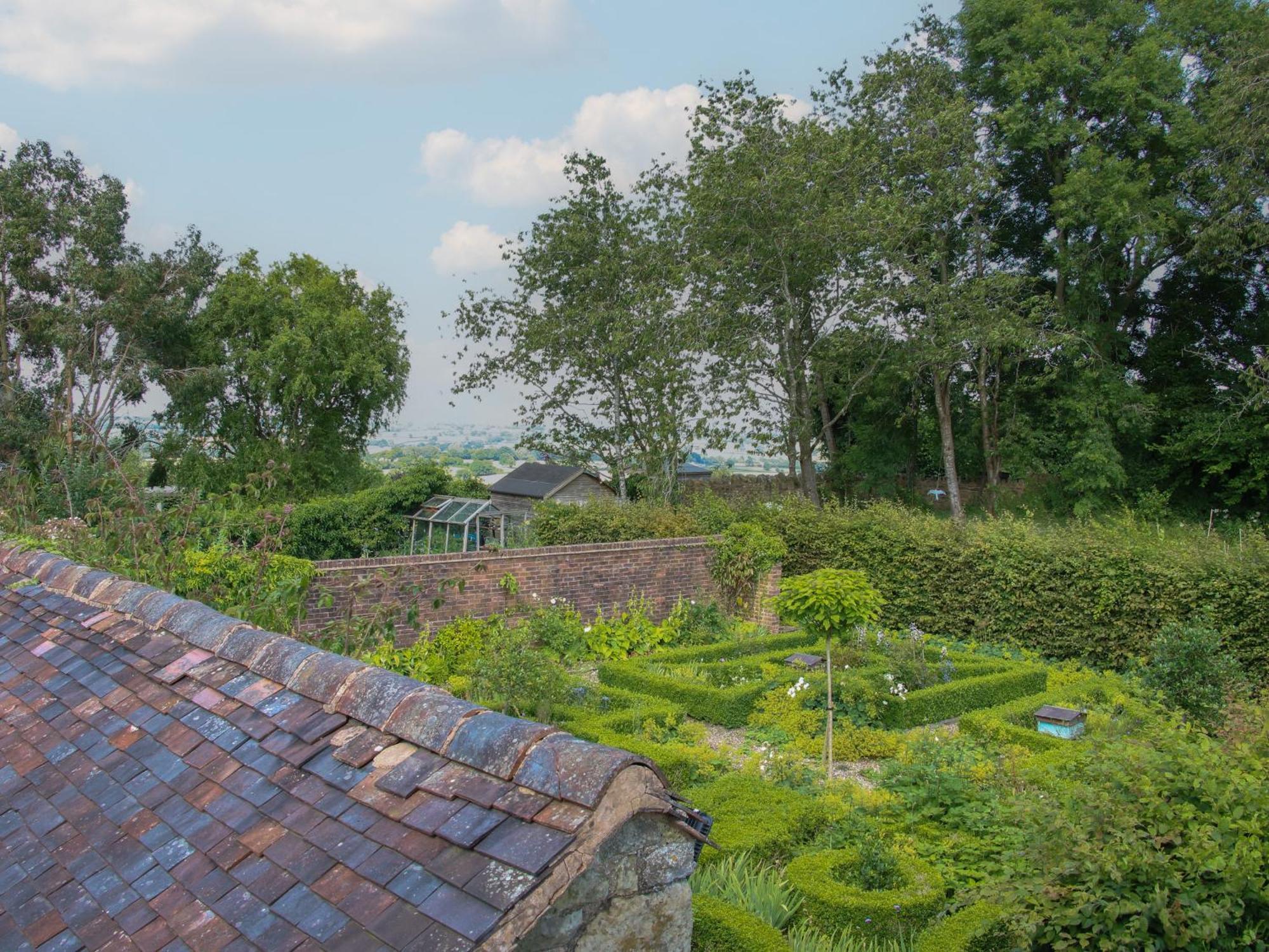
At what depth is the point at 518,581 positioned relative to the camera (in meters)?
13.4

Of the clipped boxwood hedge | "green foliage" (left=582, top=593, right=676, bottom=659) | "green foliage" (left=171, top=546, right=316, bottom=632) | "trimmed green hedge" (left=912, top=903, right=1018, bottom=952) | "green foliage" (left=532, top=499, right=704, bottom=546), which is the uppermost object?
"green foliage" (left=171, top=546, right=316, bottom=632)

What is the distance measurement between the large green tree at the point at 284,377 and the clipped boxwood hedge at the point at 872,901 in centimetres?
3114

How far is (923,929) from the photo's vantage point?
5.49 m

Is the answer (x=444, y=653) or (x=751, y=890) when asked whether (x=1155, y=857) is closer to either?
(x=751, y=890)

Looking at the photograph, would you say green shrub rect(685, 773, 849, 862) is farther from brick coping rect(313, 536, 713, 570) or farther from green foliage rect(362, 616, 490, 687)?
brick coping rect(313, 536, 713, 570)

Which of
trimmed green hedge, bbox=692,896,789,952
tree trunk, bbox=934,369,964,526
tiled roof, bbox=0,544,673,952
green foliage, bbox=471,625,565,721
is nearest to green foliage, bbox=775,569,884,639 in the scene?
green foliage, bbox=471,625,565,721

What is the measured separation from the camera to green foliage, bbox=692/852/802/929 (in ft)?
18.6

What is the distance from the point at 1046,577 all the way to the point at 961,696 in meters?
3.46

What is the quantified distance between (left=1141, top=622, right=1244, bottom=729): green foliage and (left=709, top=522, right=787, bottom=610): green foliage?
673 cm

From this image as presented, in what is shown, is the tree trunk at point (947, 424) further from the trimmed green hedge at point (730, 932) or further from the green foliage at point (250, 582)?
the trimmed green hedge at point (730, 932)

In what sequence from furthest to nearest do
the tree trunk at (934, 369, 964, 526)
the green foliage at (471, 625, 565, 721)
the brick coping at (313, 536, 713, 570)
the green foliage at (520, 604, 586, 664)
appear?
the tree trunk at (934, 369, 964, 526) → the green foliage at (520, 604, 586, 664) → the brick coping at (313, 536, 713, 570) → the green foliage at (471, 625, 565, 721)

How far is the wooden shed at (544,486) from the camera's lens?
105 feet

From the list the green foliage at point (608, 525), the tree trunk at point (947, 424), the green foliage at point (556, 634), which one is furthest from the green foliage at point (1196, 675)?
the tree trunk at point (947, 424)

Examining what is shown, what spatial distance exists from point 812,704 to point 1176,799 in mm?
6410
